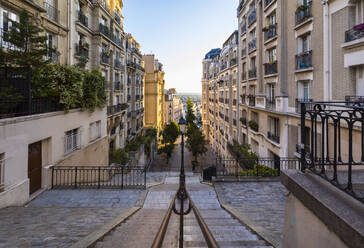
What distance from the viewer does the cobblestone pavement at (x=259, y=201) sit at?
5.98 meters

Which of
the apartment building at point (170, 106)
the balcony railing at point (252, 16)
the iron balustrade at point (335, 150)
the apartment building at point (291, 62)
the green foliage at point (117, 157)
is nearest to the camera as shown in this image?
the iron balustrade at point (335, 150)

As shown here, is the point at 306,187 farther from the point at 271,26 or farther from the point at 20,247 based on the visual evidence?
the point at 271,26

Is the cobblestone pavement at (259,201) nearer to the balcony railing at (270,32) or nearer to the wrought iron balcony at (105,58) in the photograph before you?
the balcony railing at (270,32)

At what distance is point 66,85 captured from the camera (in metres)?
11.6

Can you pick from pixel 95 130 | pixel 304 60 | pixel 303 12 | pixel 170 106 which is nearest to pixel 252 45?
pixel 303 12

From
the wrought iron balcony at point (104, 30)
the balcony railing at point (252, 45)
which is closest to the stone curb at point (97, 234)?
the wrought iron balcony at point (104, 30)

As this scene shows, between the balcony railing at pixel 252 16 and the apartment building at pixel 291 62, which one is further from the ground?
the balcony railing at pixel 252 16

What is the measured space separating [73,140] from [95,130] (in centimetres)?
329

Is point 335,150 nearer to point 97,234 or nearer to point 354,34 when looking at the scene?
point 97,234

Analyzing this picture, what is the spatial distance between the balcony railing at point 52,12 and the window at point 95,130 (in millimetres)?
8039

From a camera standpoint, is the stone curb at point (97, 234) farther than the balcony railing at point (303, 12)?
No

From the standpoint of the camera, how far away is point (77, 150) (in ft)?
42.2

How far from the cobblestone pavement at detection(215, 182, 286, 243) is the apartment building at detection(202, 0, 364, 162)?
525 centimetres

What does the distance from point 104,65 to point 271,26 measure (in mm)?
16005
